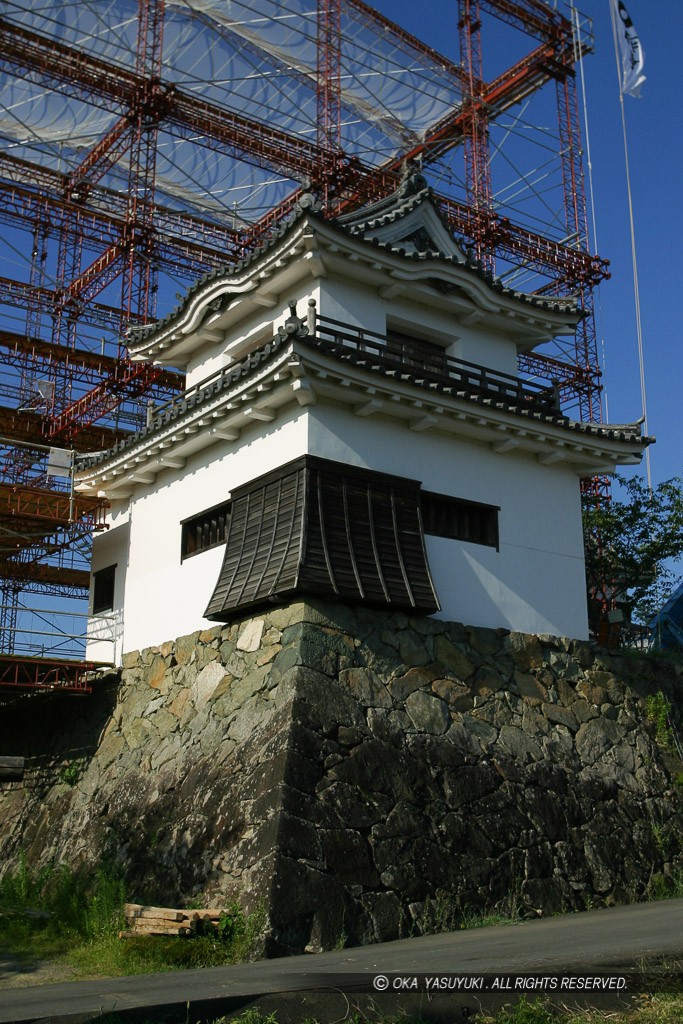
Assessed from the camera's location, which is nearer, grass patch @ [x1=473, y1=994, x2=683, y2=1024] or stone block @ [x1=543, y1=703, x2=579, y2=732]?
grass patch @ [x1=473, y1=994, x2=683, y2=1024]

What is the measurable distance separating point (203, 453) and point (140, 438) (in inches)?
46.8

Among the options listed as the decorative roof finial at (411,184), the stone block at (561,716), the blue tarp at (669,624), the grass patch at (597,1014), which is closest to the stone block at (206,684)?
the stone block at (561,716)

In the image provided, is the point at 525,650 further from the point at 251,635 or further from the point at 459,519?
the point at 251,635

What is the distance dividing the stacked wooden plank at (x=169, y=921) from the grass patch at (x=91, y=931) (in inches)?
3.7

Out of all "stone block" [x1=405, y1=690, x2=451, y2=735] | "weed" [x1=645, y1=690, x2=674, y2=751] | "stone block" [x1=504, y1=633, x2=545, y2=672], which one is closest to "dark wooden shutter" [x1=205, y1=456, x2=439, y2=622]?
"stone block" [x1=405, y1=690, x2=451, y2=735]

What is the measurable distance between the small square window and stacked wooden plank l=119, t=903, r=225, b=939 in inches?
324

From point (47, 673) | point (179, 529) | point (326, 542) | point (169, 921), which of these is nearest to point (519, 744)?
point (326, 542)

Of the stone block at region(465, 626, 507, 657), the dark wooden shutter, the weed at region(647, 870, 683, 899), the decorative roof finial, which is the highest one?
the decorative roof finial

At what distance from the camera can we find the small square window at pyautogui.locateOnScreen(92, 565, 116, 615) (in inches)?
752

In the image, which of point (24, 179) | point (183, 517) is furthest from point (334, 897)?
point (24, 179)

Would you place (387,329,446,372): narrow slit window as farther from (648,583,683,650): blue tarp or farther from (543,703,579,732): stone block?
(648,583,683,650): blue tarp

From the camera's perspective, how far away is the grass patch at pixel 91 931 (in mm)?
10773

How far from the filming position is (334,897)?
11.7 m

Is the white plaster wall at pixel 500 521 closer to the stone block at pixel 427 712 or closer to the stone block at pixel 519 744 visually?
the stone block at pixel 427 712
